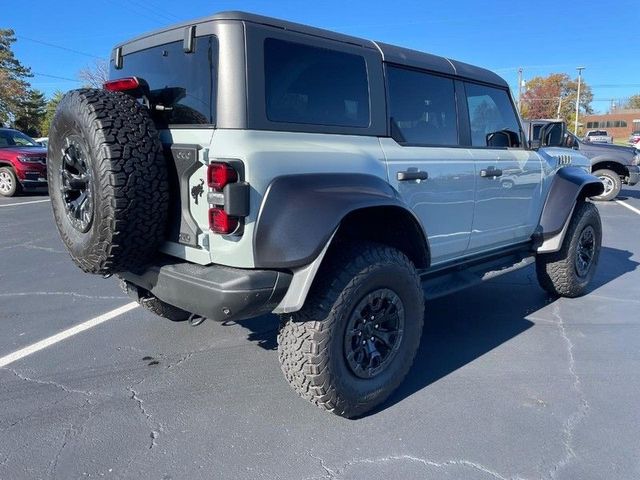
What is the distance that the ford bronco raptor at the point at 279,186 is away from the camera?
2.39 meters

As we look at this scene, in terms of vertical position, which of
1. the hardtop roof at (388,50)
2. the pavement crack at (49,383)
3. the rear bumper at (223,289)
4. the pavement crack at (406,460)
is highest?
the hardtop roof at (388,50)

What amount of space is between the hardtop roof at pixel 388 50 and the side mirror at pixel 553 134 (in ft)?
1.82

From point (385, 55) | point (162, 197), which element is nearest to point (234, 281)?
point (162, 197)

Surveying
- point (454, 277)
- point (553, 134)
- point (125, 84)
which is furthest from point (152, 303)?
point (553, 134)

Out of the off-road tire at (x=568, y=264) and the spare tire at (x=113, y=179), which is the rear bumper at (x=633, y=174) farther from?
the spare tire at (x=113, y=179)

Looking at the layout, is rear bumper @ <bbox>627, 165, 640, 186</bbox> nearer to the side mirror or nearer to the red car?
the side mirror

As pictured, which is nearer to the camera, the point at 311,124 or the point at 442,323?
the point at 311,124

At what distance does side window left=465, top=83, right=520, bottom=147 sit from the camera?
3938 mm

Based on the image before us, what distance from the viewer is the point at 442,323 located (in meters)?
4.40

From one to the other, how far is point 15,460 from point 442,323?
10.6ft

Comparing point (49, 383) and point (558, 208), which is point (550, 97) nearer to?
point (558, 208)

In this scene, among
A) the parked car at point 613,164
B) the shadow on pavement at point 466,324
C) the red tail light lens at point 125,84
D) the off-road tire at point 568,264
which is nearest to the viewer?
the red tail light lens at point 125,84

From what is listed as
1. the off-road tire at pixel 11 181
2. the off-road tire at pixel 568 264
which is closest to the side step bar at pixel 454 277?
the off-road tire at pixel 568 264

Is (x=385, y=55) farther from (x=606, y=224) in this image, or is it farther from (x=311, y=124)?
(x=606, y=224)
